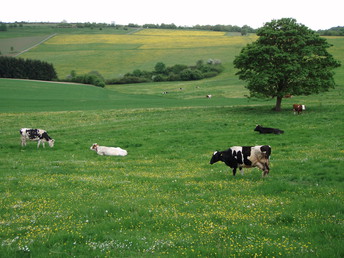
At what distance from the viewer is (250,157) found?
15820mm

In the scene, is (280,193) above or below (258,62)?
below

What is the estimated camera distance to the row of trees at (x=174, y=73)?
407 feet

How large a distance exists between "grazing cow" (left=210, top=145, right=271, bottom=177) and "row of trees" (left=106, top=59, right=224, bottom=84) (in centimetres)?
10866

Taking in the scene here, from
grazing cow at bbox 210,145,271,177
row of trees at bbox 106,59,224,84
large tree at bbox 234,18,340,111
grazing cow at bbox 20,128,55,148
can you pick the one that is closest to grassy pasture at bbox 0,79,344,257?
grazing cow at bbox 210,145,271,177

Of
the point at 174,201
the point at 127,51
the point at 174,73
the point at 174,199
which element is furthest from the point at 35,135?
the point at 127,51

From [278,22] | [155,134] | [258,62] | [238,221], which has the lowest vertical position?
[155,134]

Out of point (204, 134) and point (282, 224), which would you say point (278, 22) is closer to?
point (204, 134)

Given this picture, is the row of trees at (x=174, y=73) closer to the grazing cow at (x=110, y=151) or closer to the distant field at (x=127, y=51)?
the distant field at (x=127, y=51)

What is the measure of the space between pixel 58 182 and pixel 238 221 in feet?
30.0

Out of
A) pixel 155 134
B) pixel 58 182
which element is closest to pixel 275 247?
pixel 58 182

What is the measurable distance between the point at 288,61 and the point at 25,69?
343 feet

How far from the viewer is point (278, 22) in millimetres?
43844

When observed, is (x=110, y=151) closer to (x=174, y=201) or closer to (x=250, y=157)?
(x=250, y=157)

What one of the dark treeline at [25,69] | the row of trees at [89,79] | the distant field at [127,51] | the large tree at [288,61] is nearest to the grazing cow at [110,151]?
the large tree at [288,61]
